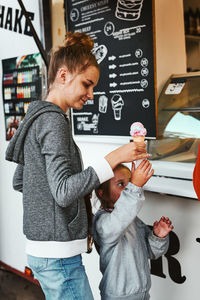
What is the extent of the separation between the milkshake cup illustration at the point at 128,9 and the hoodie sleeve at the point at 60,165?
1.16 metres

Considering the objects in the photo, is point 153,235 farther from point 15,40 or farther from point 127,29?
point 15,40

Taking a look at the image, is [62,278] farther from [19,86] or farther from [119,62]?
[19,86]

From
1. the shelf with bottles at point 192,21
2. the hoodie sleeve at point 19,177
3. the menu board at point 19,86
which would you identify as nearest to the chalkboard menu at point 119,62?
the menu board at point 19,86

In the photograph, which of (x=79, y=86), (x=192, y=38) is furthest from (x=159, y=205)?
(x=192, y=38)

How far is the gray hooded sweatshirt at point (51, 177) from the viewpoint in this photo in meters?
1.50

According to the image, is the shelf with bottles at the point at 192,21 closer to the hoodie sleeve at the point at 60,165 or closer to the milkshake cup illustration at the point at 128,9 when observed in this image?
the milkshake cup illustration at the point at 128,9

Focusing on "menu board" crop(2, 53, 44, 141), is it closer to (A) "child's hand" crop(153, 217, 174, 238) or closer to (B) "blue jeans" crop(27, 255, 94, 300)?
(A) "child's hand" crop(153, 217, 174, 238)

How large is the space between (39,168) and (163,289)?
1.24 m

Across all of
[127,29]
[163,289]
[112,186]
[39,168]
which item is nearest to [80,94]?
[39,168]

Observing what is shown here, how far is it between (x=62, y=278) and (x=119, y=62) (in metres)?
1.49

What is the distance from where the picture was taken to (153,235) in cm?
191

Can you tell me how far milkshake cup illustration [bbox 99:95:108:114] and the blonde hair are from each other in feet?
3.35

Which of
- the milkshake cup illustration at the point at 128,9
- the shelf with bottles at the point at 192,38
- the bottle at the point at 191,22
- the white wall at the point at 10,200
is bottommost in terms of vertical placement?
the white wall at the point at 10,200

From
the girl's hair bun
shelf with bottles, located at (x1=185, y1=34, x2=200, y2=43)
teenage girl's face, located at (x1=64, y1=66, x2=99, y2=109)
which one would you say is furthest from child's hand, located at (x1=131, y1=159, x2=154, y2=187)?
shelf with bottles, located at (x1=185, y1=34, x2=200, y2=43)
